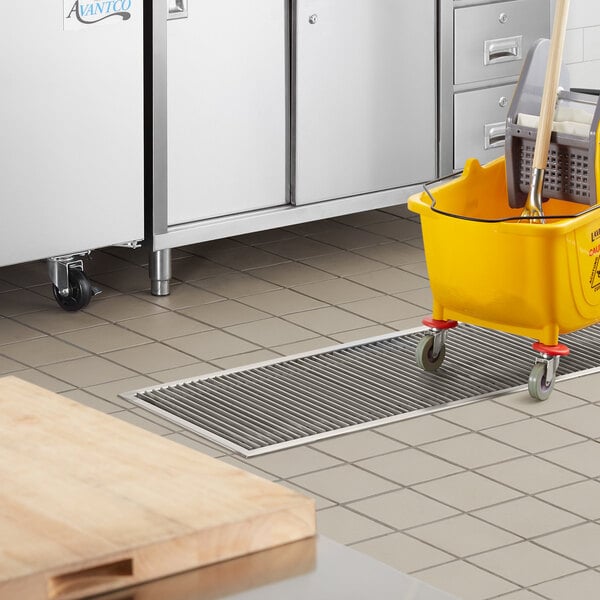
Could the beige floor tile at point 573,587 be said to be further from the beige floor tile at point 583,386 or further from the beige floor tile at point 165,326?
the beige floor tile at point 165,326

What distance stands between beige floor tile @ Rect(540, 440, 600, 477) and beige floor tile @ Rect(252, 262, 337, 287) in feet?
4.84

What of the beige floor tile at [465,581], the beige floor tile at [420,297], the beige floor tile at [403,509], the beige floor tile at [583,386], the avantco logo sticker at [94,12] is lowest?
the beige floor tile at [465,581]

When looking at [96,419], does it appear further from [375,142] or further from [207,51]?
[375,142]

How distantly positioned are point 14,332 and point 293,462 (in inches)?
49.2

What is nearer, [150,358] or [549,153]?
[549,153]

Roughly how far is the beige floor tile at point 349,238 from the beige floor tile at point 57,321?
110cm

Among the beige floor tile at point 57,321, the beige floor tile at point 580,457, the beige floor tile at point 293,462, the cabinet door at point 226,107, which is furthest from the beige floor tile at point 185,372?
the beige floor tile at point 580,457

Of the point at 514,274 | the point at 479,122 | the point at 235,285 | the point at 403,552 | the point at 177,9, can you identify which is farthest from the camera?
the point at 479,122

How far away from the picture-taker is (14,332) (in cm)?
420

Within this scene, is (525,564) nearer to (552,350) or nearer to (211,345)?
(552,350)

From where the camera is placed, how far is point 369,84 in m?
4.80

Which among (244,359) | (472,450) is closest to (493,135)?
(244,359)

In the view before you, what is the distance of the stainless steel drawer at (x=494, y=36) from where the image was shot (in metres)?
4.96

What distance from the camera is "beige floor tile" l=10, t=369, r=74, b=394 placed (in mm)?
3748
